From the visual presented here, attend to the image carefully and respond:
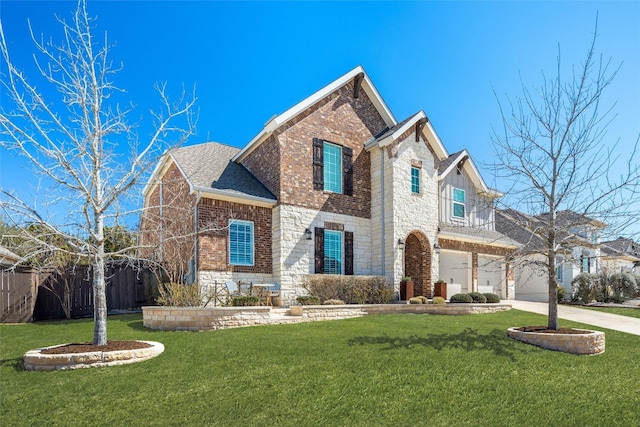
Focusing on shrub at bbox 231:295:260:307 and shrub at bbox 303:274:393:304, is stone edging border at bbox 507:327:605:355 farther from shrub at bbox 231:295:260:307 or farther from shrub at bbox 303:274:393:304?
shrub at bbox 231:295:260:307

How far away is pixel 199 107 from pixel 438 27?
27.0ft

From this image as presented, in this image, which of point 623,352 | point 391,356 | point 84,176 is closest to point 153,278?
point 84,176

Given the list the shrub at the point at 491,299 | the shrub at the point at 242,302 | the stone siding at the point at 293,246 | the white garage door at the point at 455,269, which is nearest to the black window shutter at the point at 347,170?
the stone siding at the point at 293,246

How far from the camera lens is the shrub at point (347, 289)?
1543 cm

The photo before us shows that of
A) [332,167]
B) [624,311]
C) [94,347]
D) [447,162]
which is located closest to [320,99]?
[332,167]

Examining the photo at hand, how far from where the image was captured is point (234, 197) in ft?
48.8

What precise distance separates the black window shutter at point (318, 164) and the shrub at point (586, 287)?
602 inches

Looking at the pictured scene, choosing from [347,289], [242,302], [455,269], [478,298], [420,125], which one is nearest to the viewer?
[242,302]

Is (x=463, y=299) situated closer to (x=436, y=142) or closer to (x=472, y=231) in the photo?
(x=472, y=231)

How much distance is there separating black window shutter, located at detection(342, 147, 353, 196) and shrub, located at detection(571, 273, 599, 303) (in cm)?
1385

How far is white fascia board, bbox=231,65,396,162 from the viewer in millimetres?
15898

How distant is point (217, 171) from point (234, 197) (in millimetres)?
2247

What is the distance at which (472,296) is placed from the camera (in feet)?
51.3

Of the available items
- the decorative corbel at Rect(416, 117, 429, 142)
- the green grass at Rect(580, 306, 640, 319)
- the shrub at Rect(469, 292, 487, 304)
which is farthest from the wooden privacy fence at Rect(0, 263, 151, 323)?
the green grass at Rect(580, 306, 640, 319)
